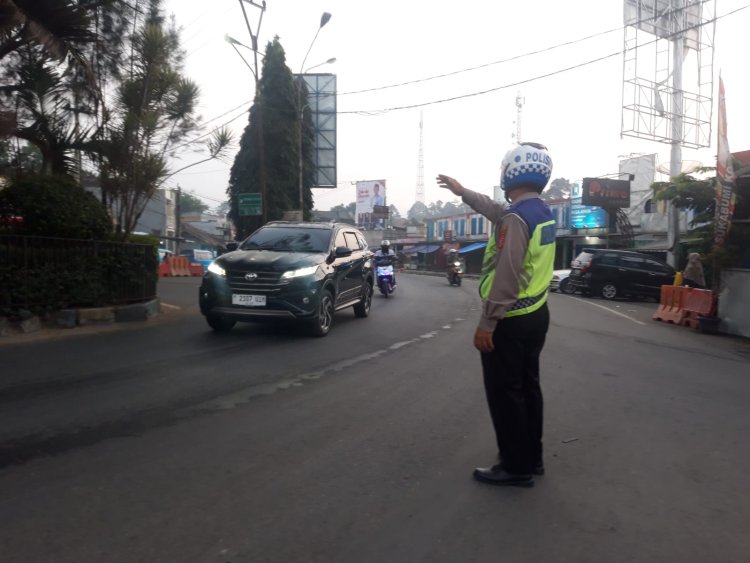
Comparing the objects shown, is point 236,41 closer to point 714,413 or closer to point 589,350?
point 589,350

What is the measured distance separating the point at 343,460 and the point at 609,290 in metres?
20.2

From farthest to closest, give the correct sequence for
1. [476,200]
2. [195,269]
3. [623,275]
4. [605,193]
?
1. [605,193]
2. [195,269]
3. [623,275]
4. [476,200]

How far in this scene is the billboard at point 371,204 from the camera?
69.0m

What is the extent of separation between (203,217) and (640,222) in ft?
208

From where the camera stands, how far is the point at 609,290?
2261cm

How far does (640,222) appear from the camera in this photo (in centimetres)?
3678

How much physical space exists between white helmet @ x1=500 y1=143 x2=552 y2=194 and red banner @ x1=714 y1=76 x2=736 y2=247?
10.4 meters

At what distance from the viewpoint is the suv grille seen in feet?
30.1

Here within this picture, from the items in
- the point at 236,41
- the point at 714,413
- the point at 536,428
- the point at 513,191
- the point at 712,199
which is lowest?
the point at 714,413

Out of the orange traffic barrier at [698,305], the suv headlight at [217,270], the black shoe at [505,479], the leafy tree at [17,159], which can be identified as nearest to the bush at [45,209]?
the leafy tree at [17,159]

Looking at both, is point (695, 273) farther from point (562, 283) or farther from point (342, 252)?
point (342, 252)

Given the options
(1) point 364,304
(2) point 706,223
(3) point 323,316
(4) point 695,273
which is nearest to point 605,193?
(2) point 706,223

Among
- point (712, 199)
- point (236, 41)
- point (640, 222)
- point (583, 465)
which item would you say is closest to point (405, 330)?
point (583, 465)

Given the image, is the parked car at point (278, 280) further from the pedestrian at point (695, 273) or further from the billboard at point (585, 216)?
the billboard at point (585, 216)
